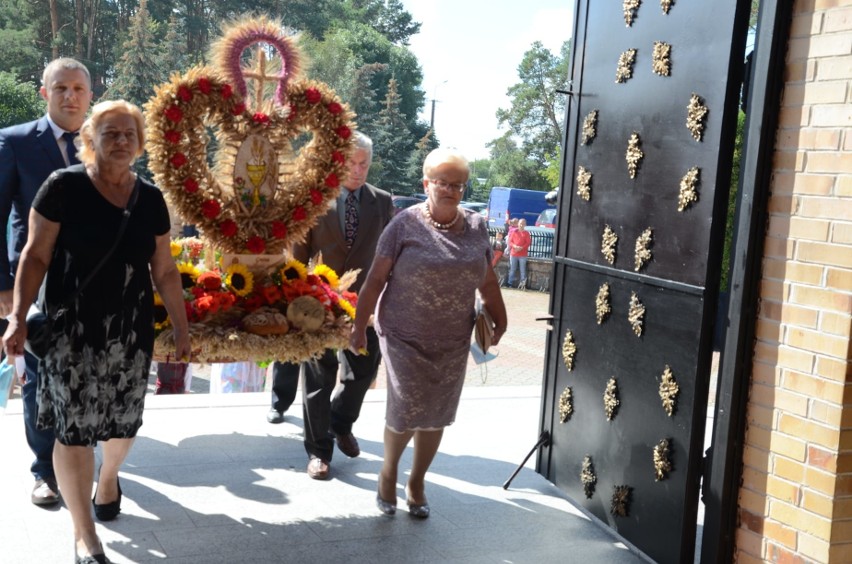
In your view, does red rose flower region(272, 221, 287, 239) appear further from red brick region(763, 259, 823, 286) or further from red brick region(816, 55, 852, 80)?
red brick region(816, 55, 852, 80)

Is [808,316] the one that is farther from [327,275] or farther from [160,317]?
[160,317]

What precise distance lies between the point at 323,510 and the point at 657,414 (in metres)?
1.82

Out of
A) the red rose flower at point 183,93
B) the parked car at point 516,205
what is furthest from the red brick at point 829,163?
the parked car at point 516,205

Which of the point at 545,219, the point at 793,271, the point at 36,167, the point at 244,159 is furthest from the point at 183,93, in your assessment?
the point at 545,219

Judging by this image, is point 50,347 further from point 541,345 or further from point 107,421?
point 541,345

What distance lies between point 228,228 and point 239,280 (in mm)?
277

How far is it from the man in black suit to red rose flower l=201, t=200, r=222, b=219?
66 centimetres

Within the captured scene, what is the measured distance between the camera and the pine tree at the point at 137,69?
97.7 feet

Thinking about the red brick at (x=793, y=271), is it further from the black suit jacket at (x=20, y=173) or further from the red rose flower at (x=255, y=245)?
the black suit jacket at (x=20, y=173)

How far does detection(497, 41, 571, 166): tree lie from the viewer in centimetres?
5334

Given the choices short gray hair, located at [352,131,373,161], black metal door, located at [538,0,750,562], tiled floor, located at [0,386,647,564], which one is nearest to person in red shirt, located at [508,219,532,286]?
tiled floor, located at [0,386,647,564]

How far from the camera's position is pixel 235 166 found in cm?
455

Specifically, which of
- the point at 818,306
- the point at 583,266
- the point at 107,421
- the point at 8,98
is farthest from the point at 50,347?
the point at 8,98

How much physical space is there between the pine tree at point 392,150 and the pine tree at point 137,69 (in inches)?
343
